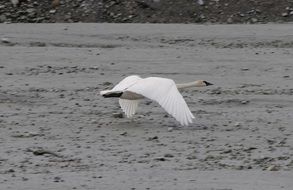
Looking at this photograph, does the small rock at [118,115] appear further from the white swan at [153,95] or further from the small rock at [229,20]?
the small rock at [229,20]

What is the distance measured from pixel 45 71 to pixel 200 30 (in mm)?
4258

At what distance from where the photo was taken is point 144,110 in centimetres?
1203

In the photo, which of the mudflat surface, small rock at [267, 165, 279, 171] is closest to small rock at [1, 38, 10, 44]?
the mudflat surface

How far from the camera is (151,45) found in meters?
16.8

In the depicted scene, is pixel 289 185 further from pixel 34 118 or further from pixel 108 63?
pixel 108 63

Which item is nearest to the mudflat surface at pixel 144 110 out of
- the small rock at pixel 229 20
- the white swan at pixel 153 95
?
the white swan at pixel 153 95

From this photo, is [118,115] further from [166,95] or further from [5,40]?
[5,40]

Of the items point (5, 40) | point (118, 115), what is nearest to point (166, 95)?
point (118, 115)

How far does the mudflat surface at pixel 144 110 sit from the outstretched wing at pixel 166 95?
0.73 ft

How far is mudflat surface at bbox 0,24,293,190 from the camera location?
8.80 m

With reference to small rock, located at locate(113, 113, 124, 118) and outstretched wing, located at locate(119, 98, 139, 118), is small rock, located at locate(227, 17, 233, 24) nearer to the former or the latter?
small rock, located at locate(113, 113, 124, 118)

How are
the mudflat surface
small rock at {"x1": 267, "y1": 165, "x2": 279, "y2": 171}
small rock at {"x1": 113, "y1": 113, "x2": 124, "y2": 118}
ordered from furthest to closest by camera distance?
small rock at {"x1": 113, "y1": 113, "x2": 124, "y2": 118}
small rock at {"x1": 267, "y1": 165, "x2": 279, "y2": 171}
the mudflat surface

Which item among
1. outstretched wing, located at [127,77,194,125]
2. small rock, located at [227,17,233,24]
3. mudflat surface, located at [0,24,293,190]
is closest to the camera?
mudflat surface, located at [0,24,293,190]

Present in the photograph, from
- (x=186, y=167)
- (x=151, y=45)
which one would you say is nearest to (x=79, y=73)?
(x=151, y=45)
